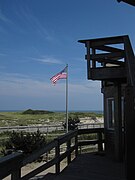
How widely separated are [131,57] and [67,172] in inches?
138

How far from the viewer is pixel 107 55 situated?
8.25 meters

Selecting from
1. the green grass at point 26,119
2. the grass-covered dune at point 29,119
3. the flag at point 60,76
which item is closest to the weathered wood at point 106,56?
the flag at point 60,76

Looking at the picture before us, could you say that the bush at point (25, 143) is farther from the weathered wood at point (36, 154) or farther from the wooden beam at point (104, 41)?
the weathered wood at point (36, 154)

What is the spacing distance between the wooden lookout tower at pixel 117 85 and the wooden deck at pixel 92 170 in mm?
526

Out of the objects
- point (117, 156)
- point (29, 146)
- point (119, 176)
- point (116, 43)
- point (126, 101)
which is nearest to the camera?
point (126, 101)

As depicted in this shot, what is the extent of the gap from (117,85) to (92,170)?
3.25 m

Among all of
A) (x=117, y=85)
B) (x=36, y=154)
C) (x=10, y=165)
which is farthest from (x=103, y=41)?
(x=10, y=165)

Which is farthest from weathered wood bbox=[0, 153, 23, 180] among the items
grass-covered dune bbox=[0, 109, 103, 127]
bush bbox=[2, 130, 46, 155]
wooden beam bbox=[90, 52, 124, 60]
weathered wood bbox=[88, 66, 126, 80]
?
grass-covered dune bbox=[0, 109, 103, 127]

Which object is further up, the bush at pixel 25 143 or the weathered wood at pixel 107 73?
the weathered wood at pixel 107 73

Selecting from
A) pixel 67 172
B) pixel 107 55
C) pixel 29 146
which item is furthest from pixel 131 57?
pixel 29 146

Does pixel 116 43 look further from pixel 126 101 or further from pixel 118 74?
pixel 126 101

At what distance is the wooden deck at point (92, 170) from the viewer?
7.16 m

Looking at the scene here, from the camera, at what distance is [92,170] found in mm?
8023

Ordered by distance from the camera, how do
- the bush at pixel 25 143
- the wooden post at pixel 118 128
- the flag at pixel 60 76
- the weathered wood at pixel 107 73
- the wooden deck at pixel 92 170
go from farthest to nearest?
the flag at pixel 60 76 < the bush at pixel 25 143 < the wooden post at pixel 118 128 < the weathered wood at pixel 107 73 < the wooden deck at pixel 92 170
